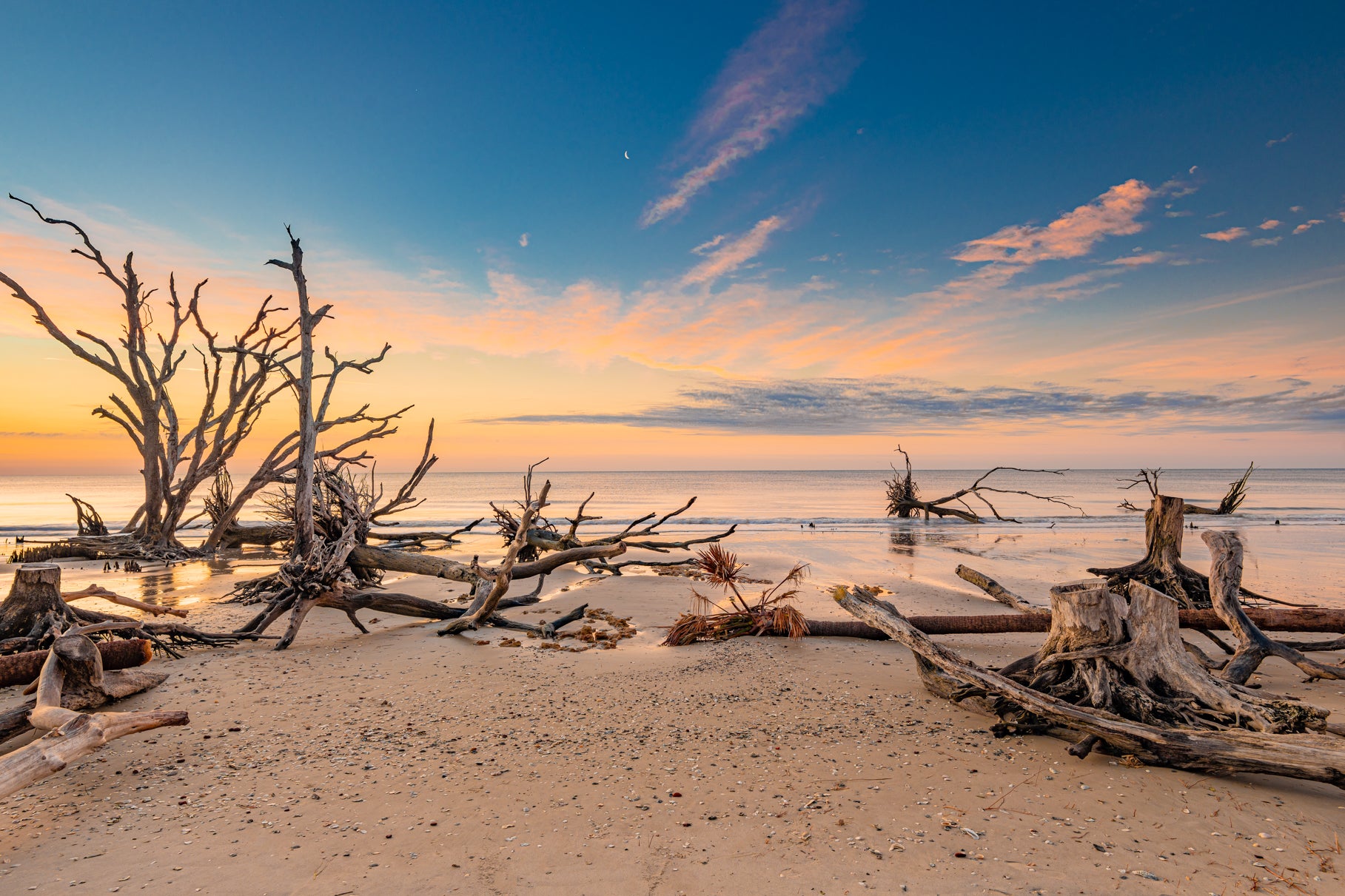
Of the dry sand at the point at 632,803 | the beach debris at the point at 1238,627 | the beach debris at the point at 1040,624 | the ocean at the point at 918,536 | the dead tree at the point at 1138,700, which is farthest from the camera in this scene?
the ocean at the point at 918,536

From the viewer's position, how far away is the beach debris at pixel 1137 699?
3.29 metres

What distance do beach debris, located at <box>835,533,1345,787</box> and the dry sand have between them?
0.18 meters

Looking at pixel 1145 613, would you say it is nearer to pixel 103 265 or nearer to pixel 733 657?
pixel 733 657

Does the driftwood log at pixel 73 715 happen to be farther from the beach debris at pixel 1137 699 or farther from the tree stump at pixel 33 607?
the beach debris at pixel 1137 699

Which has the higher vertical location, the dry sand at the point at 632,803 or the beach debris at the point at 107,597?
the beach debris at the point at 107,597

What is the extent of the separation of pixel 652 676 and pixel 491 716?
1.58 m

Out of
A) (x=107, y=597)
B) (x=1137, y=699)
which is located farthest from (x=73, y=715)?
(x=1137, y=699)

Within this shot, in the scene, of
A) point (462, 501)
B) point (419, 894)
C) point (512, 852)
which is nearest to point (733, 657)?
point (512, 852)

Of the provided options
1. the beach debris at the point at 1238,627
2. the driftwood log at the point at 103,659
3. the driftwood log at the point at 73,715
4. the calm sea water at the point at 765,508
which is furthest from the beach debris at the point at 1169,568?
the calm sea water at the point at 765,508

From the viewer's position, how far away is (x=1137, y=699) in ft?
12.5

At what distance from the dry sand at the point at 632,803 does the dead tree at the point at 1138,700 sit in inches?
7.4

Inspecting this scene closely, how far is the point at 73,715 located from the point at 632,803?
295 centimetres

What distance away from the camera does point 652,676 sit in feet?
18.8

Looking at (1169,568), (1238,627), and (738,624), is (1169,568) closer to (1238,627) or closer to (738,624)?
(1238,627)
